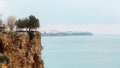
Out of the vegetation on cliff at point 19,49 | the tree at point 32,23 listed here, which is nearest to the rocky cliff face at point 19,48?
the vegetation on cliff at point 19,49

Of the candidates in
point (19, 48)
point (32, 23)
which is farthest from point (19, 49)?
point (32, 23)

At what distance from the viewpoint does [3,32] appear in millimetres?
26078

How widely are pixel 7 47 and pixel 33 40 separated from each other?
3.62m

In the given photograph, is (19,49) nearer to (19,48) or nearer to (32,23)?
(19,48)

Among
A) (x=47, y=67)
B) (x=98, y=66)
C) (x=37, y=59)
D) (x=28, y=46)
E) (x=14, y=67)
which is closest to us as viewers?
(x=14, y=67)

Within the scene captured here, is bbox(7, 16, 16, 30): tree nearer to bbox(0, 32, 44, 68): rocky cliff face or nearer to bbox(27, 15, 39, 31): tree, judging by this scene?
bbox(27, 15, 39, 31): tree

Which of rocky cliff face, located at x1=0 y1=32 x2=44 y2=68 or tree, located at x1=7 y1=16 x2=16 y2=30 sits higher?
tree, located at x1=7 y1=16 x2=16 y2=30

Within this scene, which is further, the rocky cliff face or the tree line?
the tree line

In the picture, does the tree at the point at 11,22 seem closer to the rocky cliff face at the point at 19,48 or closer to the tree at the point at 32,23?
the tree at the point at 32,23

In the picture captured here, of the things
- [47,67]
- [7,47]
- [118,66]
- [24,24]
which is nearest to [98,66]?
[118,66]

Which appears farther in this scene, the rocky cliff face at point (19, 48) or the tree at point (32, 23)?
the tree at point (32, 23)

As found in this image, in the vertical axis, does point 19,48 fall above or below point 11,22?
below

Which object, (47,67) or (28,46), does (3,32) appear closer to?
(28,46)

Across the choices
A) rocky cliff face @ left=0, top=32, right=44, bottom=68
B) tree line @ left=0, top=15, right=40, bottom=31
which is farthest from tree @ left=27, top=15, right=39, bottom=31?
rocky cliff face @ left=0, top=32, right=44, bottom=68
